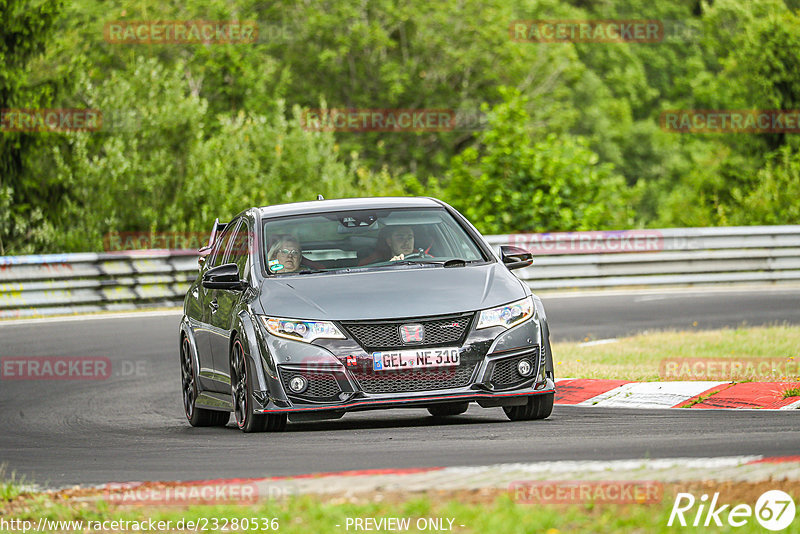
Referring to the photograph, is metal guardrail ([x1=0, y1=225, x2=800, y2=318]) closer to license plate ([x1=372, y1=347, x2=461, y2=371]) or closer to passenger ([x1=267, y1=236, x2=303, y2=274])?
passenger ([x1=267, y1=236, x2=303, y2=274])

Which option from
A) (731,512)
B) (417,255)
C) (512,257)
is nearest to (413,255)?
(417,255)

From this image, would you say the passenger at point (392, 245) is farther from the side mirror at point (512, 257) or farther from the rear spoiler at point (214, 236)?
the rear spoiler at point (214, 236)

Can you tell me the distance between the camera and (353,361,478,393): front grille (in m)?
8.73

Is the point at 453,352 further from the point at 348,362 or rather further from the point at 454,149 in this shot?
the point at 454,149

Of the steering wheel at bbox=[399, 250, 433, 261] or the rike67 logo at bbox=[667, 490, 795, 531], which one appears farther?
the steering wheel at bbox=[399, 250, 433, 261]

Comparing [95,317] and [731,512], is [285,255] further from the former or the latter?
[95,317]

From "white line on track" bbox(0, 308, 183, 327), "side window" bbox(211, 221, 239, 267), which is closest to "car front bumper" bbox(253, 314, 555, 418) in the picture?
"side window" bbox(211, 221, 239, 267)

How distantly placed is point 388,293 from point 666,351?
20.0 feet

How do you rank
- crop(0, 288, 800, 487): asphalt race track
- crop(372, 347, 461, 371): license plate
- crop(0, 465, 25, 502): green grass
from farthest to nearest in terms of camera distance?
1. crop(372, 347, 461, 371): license plate
2. crop(0, 288, 800, 487): asphalt race track
3. crop(0, 465, 25, 502): green grass

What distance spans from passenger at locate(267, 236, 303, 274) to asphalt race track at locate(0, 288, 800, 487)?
3.58 ft

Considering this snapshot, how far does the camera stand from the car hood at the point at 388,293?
8.78m

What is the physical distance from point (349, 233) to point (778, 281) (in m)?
16.7

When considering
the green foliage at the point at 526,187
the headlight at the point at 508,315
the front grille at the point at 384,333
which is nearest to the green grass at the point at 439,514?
the front grille at the point at 384,333

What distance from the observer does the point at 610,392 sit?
1120 centimetres
